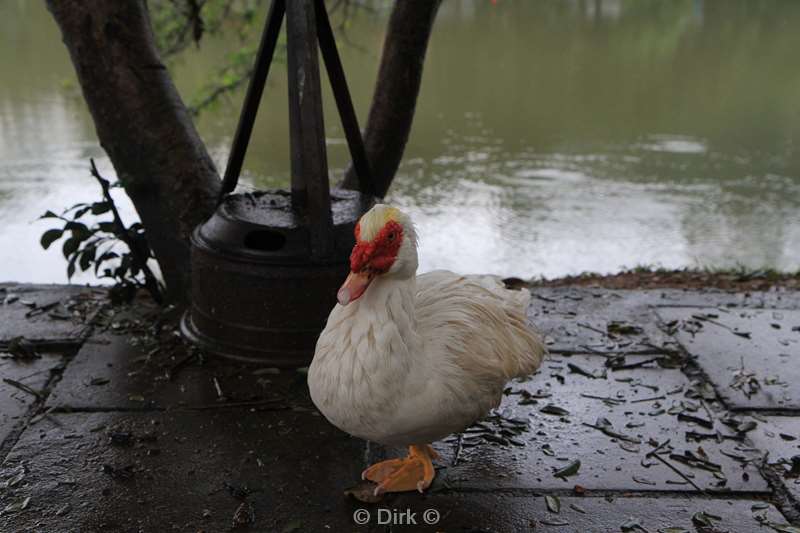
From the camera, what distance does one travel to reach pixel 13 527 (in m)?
2.65

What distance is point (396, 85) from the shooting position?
4.62 meters

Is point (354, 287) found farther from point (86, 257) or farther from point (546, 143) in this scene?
point (546, 143)

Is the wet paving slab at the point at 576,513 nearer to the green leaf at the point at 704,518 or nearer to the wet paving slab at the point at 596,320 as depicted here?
the green leaf at the point at 704,518

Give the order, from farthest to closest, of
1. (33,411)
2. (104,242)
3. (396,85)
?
(396,85) → (104,242) → (33,411)

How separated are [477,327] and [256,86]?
1.57 meters

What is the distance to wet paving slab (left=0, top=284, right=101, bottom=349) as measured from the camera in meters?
4.05

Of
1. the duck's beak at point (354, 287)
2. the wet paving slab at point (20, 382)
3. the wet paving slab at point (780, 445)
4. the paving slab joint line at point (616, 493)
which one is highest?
the duck's beak at point (354, 287)

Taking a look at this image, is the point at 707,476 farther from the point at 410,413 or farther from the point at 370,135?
the point at 370,135

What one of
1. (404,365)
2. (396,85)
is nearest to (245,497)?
(404,365)

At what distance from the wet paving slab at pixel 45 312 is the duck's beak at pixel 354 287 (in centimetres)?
216

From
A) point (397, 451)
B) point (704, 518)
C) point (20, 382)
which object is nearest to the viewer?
point (704, 518)

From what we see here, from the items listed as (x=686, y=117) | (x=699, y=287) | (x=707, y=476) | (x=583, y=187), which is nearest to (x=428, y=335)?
(x=707, y=476)

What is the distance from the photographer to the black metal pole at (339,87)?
11.3 feet

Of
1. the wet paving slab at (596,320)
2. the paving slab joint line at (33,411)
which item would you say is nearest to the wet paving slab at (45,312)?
the paving slab joint line at (33,411)
